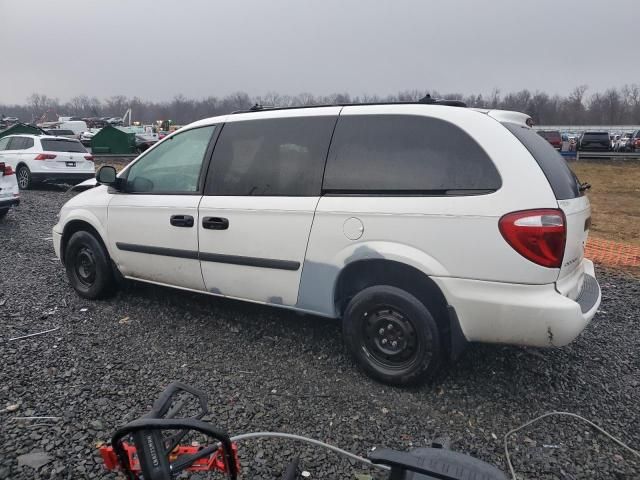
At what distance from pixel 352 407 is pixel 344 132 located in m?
1.82

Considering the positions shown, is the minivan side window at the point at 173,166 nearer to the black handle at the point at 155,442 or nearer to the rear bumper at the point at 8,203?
the black handle at the point at 155,442

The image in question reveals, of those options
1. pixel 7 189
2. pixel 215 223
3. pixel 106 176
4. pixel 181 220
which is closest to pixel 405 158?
pixel 215 223

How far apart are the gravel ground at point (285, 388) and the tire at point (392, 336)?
150mm

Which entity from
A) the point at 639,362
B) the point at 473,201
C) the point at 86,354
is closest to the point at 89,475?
the point at 86,354

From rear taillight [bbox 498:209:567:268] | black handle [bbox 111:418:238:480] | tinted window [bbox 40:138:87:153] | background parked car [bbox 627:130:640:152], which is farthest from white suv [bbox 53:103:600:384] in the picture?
background parked car [bbox 627:130:640:152]

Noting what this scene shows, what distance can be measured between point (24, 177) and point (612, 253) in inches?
540

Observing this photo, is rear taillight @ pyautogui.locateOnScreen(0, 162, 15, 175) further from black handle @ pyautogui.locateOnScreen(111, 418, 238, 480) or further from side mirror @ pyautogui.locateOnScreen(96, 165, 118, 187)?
black handle @ pyautogui.locateOnScreen(111, 418, 238, 480)

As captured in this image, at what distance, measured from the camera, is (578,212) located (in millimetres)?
2879

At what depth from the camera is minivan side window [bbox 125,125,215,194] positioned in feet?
12.9

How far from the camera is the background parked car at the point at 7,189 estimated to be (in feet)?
28.1

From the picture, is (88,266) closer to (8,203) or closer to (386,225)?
A: (386,225)

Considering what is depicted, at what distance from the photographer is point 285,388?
3.17 metres

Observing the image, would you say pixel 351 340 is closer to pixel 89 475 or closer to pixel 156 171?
pixel 89 475

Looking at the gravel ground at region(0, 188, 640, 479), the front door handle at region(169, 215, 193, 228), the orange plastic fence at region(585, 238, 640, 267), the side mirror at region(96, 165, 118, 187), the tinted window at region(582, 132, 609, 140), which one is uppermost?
the tinted window at region(582, 132, 609, 140)
